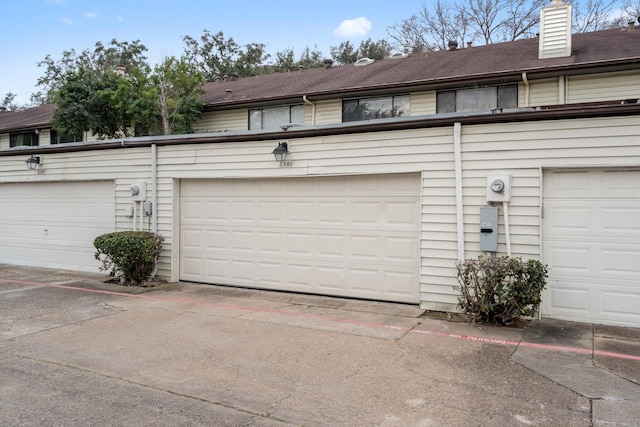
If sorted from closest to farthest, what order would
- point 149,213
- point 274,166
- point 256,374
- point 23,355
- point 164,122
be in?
point 256,374 → point 23,355 → point 274,166 → point 149,213 → point 164,122

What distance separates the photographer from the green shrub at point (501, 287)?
596 centimetres

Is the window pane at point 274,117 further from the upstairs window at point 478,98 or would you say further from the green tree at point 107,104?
the upstairs window at point 478,98

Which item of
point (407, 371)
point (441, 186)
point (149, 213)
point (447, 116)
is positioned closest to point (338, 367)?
point (407, 371)

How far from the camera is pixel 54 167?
10.8m

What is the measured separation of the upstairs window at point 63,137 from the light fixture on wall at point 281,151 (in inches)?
487

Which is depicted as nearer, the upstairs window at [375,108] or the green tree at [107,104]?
the upstairs window at [375,108]

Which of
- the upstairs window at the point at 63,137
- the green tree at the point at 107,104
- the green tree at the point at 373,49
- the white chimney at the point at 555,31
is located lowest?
the upstairs window at the point at 63,137

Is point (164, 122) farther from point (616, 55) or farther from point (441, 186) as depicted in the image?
point (616, 55)

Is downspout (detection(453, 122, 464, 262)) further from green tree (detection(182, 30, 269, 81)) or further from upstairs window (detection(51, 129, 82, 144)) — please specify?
green tree (detection(182, 30, 269, 81))

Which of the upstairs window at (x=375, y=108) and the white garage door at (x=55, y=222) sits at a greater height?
the upstairs window at (x=375, y=108)

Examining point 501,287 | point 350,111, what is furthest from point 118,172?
point 501,287

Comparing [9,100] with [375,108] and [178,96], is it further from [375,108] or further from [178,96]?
[375,108]

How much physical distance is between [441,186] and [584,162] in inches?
75.9

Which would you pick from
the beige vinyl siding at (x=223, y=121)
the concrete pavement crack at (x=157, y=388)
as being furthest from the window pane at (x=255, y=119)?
the concrete pavement crack at (x=157, y=388)
